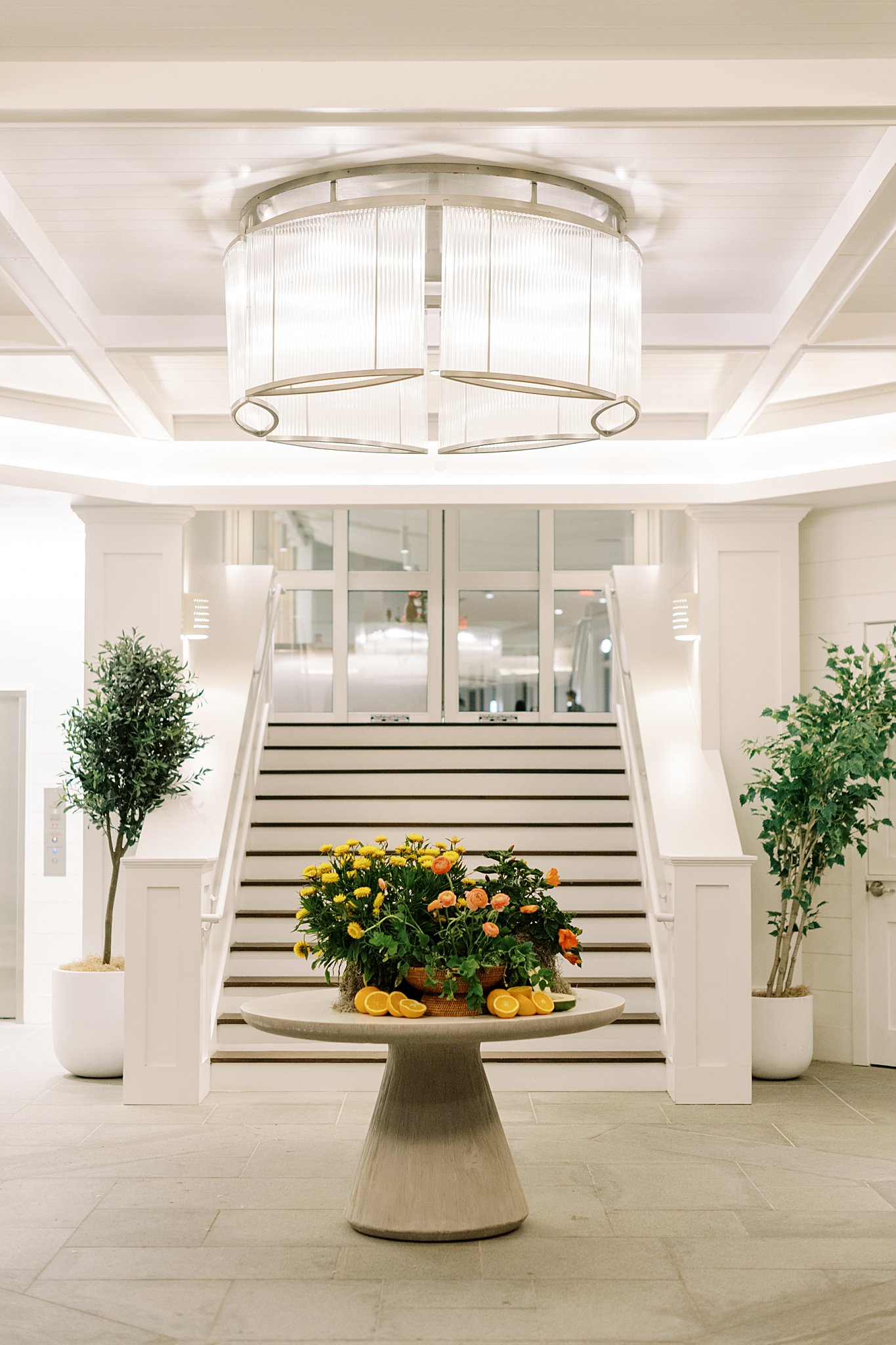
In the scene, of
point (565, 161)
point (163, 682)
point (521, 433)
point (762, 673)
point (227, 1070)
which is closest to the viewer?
point (565, 161)

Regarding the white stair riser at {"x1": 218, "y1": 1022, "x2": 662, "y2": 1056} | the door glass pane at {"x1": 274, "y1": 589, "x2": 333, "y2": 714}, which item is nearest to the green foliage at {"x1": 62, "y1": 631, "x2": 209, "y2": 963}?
the white stair riser at {"x1": 218, "y1": 1022, "x2": 662, "y2": 1056}

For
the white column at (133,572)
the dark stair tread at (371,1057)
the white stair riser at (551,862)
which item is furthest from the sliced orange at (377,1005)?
the white column at (133,572)

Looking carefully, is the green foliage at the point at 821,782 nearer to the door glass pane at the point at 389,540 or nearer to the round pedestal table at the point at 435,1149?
the round pedestal table at the point at 435,1149

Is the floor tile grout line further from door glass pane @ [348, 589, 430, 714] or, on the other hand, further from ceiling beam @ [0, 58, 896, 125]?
door glass pane @ [348, 589, 430, 714]

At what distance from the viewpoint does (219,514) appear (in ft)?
28.9

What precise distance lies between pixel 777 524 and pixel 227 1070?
3960mm

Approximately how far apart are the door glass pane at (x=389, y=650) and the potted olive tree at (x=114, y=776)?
4.51m

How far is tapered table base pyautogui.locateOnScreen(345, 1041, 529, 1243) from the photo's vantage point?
3.99 meters

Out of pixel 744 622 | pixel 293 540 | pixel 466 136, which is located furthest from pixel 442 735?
pixel 466 136

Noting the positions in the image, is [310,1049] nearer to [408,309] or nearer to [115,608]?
[115,608]

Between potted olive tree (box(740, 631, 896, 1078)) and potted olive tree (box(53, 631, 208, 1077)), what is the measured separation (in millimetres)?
2897

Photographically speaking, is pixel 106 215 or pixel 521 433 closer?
pixel 106 215

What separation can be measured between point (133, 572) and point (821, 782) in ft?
12.3

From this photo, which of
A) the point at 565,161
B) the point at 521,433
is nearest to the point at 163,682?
the point at 521,433
